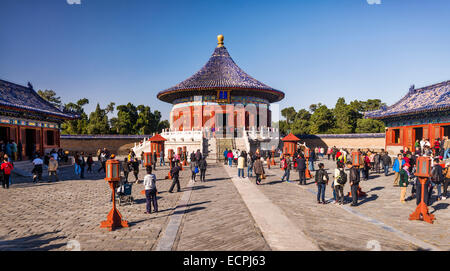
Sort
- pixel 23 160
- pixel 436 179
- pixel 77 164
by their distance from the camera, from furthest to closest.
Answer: pixel 23 160, pixel 77 164, pixel 436 179

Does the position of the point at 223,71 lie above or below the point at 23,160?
above

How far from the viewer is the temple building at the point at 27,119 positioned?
1998 centimetres

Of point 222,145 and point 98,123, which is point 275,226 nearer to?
point 222,145

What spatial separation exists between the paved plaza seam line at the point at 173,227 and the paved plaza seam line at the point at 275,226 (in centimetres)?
194

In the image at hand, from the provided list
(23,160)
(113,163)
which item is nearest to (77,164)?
(23,160)

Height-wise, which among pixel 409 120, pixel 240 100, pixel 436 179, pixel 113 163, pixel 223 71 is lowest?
pixel 436 179

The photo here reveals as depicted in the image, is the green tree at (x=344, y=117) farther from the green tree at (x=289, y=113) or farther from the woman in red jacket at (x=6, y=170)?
the woman in red jacket at (x=6, y=170)

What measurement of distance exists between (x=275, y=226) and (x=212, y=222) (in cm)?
159

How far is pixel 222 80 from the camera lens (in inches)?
1385

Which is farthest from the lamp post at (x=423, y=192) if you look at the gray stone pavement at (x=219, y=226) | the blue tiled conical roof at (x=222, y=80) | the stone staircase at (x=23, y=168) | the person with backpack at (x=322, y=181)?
the blue tiled conical roof at (x=222, y=80)

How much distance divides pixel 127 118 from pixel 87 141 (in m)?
12.3

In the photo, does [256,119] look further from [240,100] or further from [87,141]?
[87,141]

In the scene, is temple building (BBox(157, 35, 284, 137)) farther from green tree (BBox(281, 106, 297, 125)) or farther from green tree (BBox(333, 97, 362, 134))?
green tree (BBox(281, 106, 297, 125))

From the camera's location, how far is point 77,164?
16.5 meters
